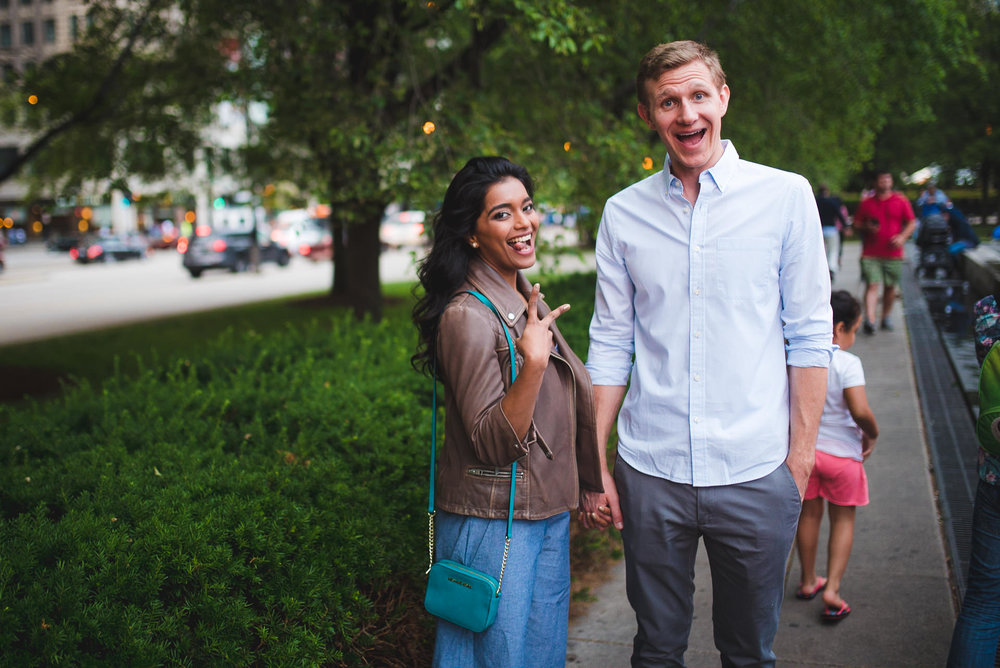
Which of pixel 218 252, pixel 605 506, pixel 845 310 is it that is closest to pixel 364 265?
pixel 845 310

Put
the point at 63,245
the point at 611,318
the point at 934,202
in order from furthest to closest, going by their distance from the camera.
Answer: the point at 63,245 < the point at 934,202 < the point at 611,318

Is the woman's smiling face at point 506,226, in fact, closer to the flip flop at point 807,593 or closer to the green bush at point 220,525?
the green bush at point 220,525

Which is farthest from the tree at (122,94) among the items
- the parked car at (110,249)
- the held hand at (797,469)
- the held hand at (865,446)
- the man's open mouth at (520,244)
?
the parked car at (110,249)

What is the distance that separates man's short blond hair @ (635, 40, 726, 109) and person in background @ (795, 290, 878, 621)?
1.88m

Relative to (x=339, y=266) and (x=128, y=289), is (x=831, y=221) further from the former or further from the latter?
(x=128, y=289)

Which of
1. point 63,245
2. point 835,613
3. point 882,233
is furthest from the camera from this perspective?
point 63,245

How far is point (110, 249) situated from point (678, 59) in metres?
43.8

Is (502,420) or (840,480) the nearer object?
(502,420)

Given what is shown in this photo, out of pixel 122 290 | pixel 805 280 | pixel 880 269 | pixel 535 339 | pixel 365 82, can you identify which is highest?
pixel 365 82

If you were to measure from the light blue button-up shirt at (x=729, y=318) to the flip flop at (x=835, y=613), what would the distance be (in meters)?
1.92

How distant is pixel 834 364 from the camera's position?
376 centimetres

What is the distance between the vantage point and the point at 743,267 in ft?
7.39

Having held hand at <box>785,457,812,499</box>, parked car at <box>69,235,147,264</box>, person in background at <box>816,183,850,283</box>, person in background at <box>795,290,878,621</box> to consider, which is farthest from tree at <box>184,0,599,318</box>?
parked car at <box>69,235,147,264</box>

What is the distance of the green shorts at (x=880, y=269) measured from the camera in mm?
9750
